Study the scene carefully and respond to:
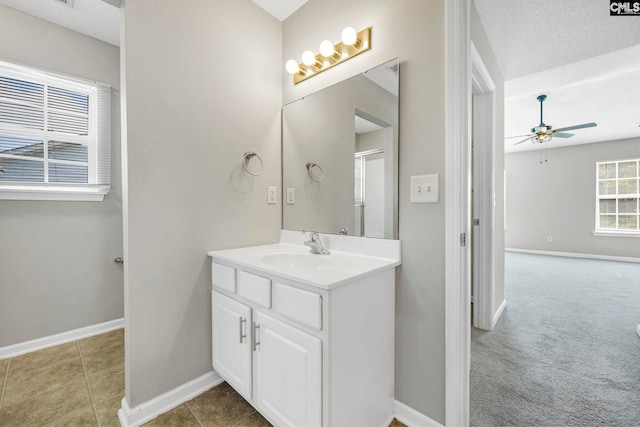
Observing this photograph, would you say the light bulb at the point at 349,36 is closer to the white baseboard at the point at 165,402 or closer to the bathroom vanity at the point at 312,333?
the bathroom vanity at the point at 312,333

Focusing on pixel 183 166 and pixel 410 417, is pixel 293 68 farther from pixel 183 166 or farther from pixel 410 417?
pixel 410 417

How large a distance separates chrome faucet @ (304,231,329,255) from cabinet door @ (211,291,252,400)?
51cm

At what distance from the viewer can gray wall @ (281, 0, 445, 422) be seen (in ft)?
4.12

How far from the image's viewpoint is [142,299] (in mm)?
1369

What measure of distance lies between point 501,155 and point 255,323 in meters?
2.77

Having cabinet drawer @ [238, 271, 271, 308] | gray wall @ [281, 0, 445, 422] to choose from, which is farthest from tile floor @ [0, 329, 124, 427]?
gray wall @ [281, 0, 445, 422]

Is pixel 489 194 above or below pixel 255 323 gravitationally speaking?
above

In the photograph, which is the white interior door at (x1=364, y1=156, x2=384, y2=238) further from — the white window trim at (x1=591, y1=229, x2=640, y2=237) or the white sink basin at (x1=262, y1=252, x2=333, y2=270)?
the white window trim at (x1=591, y1=229, x2=640, y2=237)

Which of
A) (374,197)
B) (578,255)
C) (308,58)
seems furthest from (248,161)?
(578,255)

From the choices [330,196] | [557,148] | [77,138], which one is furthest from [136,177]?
[557,148]

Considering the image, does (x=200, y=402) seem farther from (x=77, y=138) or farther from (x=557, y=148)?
(x=557, y=148)

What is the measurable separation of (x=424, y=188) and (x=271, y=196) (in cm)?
108

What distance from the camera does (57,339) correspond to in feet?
6.91

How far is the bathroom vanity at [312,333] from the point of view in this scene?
3.34 feet
